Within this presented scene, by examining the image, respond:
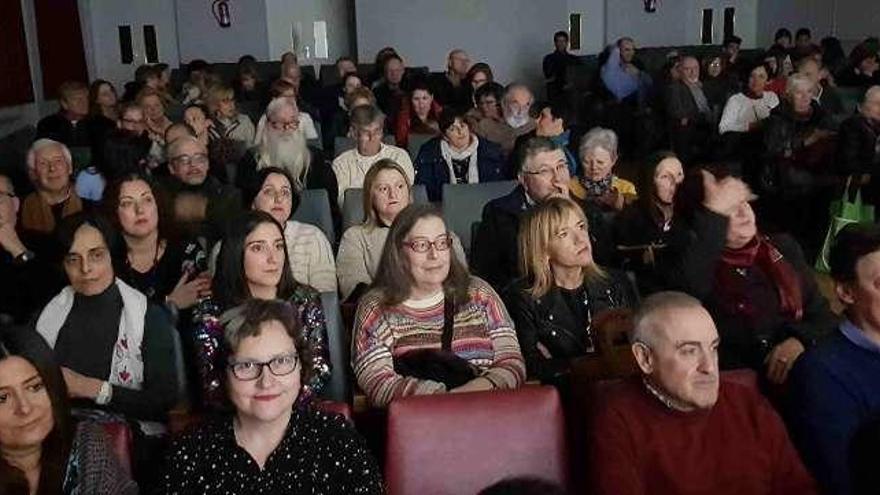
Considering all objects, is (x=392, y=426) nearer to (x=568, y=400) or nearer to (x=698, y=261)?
(x=568, y=400)

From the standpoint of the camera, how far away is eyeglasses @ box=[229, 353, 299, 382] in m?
1.98

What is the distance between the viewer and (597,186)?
4656 millimetres

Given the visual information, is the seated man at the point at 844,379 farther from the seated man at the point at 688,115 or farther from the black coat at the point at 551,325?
the seated man at the point at 688,115

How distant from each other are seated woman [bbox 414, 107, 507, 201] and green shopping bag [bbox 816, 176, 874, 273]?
1944 millimetres

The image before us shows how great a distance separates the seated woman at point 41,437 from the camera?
77.7 inches

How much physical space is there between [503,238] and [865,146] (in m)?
3.10

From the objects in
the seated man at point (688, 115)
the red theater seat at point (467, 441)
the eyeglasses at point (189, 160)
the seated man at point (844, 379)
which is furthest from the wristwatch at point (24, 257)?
the seated man at point (688, 115)

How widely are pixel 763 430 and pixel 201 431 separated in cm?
126

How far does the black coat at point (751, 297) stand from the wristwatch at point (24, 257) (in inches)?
95.1

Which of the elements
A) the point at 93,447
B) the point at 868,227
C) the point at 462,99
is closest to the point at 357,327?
the point at 93,447

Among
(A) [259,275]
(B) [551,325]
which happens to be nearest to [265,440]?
(A) [259,275]

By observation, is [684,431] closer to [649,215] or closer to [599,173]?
[649,215]

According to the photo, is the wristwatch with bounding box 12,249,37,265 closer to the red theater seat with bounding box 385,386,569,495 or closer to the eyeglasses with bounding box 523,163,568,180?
the eyeglasses with bounding box 523,163,568,180

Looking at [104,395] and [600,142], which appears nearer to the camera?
[104,395]
